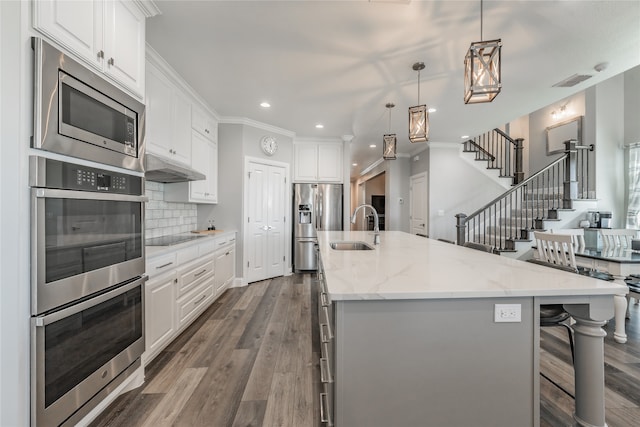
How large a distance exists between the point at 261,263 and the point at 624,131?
6.58 meters

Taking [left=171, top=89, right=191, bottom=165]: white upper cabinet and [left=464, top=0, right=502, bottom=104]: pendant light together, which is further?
[left=171, top=89, right=191, bottom=165]: white upper cabinet

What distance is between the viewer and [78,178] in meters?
1.29

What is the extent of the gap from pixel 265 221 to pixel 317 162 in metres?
1.63

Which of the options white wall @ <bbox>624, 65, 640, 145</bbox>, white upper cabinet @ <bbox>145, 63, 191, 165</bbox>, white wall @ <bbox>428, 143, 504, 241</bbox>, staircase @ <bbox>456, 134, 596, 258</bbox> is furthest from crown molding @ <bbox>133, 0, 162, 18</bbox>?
white wall @ <bbox>624, 65, 640, 145</bbox>

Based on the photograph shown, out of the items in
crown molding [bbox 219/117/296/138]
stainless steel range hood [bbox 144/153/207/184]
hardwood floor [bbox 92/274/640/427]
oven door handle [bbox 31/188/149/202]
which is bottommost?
hardwood floor [bbox 92/274/640/427]

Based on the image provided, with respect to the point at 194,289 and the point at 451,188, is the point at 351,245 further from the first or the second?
the point at 451,188

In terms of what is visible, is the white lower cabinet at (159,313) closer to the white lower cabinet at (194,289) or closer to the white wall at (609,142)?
the white lower cabinet at (194,289)

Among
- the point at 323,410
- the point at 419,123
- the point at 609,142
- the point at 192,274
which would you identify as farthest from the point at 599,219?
the point at 192,274

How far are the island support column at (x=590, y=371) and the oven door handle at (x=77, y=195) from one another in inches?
94.7

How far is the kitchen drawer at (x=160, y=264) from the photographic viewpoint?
1925 mm

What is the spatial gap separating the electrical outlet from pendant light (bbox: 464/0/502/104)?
47.0 inches

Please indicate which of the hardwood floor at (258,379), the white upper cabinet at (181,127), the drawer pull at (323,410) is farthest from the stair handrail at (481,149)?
the drawer pull at (323,410)

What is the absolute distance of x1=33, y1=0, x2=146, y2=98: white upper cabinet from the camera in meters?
1.20

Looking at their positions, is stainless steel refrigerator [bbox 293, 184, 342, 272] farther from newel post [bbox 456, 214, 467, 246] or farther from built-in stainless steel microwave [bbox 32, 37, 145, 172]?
built-in stainless steel microwave [bbox 32, 37, 145, 172]
